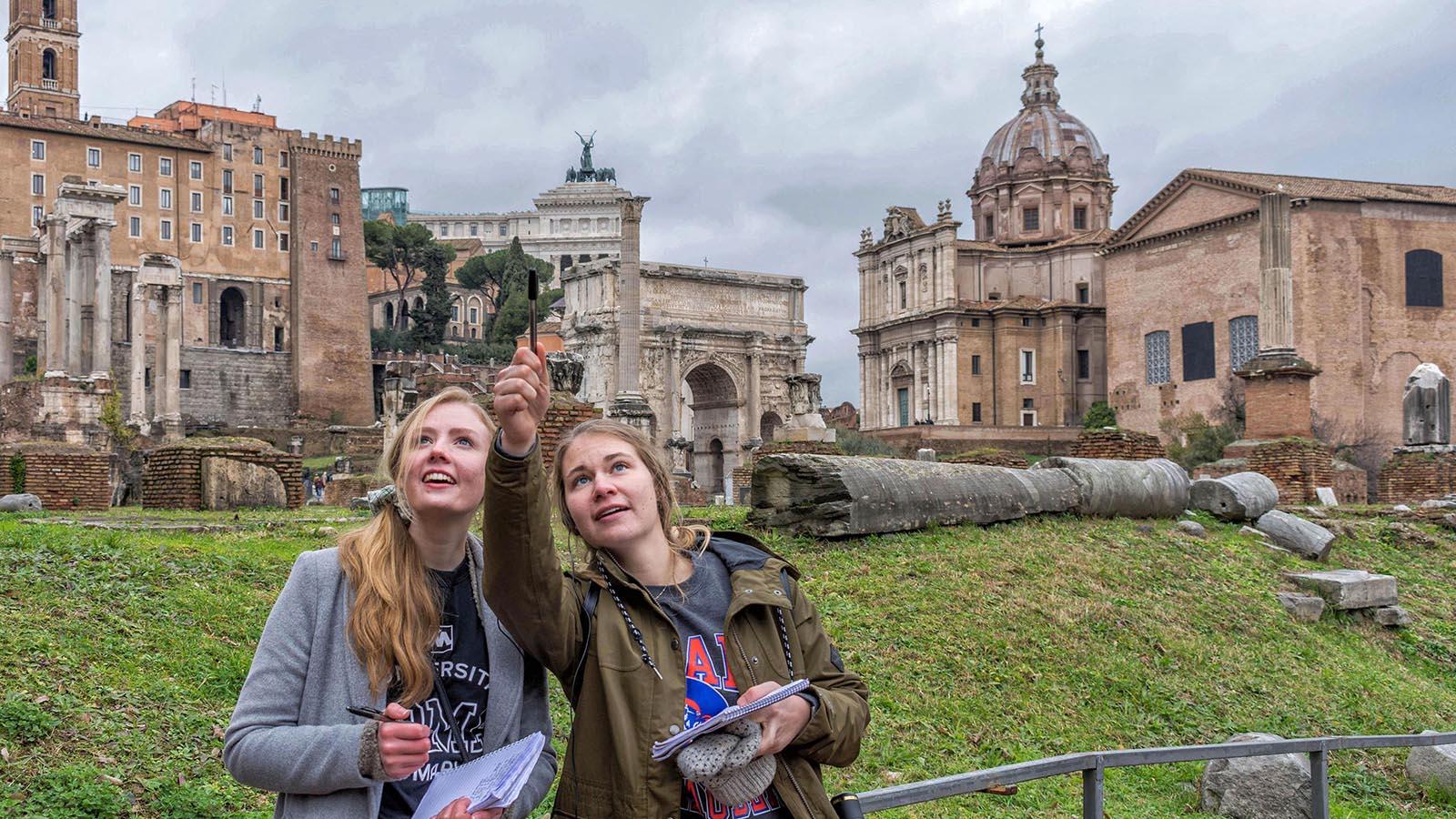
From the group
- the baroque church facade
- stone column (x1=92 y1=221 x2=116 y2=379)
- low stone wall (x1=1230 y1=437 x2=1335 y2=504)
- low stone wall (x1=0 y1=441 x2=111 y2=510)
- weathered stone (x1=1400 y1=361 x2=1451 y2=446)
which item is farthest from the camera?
the baroque church facade

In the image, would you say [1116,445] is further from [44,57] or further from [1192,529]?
[44,57]

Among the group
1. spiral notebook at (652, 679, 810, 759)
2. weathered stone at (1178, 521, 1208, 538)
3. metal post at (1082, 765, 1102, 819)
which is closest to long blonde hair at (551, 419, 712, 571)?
spiral notebook at (652, 679, 810, 759)

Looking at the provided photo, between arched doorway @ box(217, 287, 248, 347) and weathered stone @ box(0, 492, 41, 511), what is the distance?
45.8 m

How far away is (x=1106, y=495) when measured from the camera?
1145cm

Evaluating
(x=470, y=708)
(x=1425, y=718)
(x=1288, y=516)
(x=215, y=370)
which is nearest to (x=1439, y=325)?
(x=1288, y=516)

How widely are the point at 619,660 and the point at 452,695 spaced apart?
38 centimetres

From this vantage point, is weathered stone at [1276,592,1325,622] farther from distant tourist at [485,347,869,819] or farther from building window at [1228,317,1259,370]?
building window at [1228,317,1259,370]

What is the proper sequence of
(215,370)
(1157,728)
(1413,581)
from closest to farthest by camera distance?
(1157,728) → (1413,581) → (215,370)

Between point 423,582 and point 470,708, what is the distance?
0.99 ft

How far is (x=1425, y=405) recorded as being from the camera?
2050 centimetres

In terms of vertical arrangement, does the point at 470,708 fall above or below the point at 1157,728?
above

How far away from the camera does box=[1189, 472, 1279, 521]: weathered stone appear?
485 inches

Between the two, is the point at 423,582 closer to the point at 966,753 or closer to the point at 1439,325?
the point at 966,753

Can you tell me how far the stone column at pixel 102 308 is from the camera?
3142 centimetres
